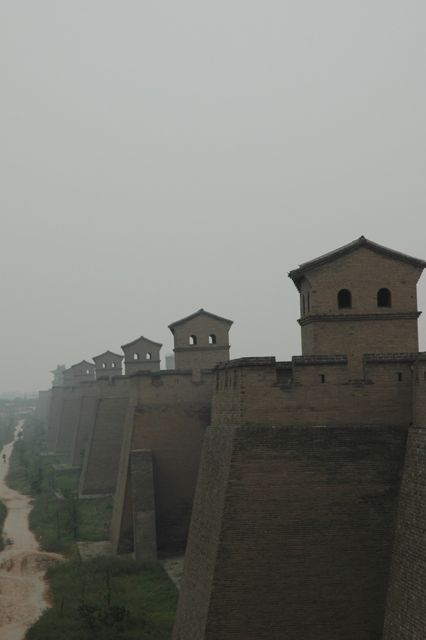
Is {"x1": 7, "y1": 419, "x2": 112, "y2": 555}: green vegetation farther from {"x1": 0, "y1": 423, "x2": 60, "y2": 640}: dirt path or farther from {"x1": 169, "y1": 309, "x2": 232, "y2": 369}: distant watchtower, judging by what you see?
{"x1": 169, "y1": 309, "x2": 232, "y2": 369}: distant watchtower

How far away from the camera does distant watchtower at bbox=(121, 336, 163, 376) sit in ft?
121

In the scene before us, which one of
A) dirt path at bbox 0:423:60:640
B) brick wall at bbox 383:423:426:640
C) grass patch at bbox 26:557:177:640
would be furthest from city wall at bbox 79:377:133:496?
brick wall at bbox 383:423:426:640

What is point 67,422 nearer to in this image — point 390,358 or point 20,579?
point 20,579

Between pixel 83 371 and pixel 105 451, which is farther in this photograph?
pixel 83 371

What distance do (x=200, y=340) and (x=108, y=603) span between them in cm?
1082

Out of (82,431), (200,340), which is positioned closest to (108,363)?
(82,431)

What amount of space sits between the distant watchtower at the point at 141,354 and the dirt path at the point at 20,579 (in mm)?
8879

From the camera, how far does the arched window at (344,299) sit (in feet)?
47.9

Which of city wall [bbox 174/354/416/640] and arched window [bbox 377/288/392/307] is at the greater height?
arched window [bbox 377/288/392/307]

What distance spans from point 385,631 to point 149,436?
531 inches

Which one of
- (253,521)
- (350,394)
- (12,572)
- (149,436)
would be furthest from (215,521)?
(12,572)

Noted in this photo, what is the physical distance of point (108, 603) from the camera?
18.3 metres

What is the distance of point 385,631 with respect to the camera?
11.3 metres

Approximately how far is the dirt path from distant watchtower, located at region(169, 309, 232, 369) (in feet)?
27.5
